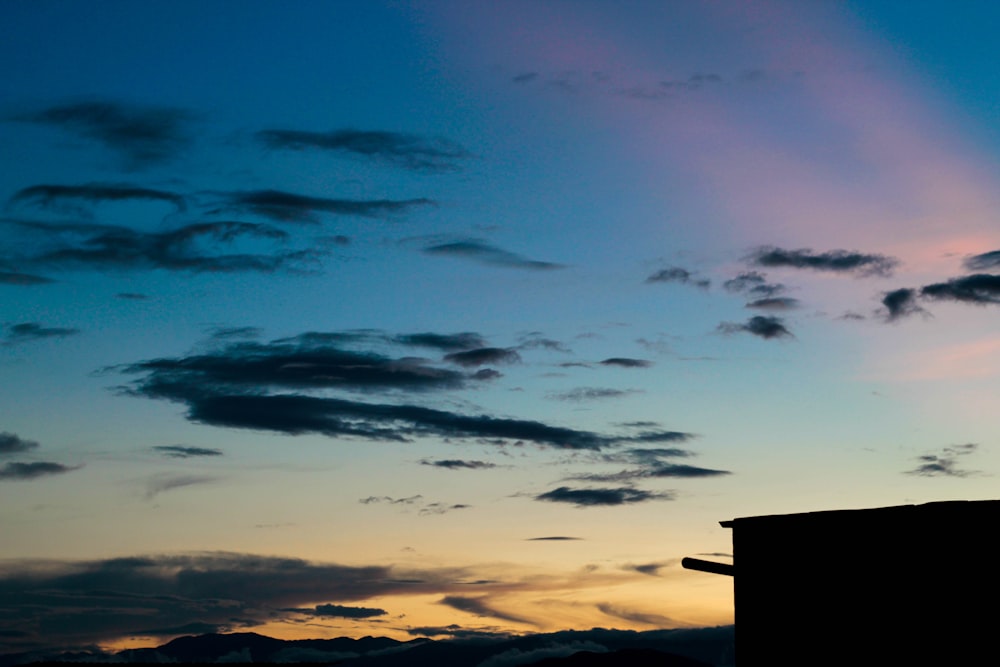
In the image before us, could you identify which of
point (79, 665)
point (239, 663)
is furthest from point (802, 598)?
point (79, 665)

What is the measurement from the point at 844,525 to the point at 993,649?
3.76 metres

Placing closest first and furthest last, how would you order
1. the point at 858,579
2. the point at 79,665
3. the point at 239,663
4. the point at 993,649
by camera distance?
the point at 993,649 → the point at 858,579 → the point at 239,663 → the point at 79,665

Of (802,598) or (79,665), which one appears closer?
(802,598)

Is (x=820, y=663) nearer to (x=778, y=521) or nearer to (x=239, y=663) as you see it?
(x=778, y=521)

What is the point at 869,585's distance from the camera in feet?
77.8

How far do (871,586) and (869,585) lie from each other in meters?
0.05

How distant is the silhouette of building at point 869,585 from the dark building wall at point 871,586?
0.07ft

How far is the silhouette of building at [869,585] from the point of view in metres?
22.5

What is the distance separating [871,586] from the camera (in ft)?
77.7

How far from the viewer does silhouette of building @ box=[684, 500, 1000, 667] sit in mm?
22484

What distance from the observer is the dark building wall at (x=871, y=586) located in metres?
22.5

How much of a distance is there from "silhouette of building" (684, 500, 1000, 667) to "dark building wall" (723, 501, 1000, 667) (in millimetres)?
21

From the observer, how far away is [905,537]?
23.4m

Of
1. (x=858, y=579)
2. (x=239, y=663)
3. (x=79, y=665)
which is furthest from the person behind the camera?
(x=79, y=665)
